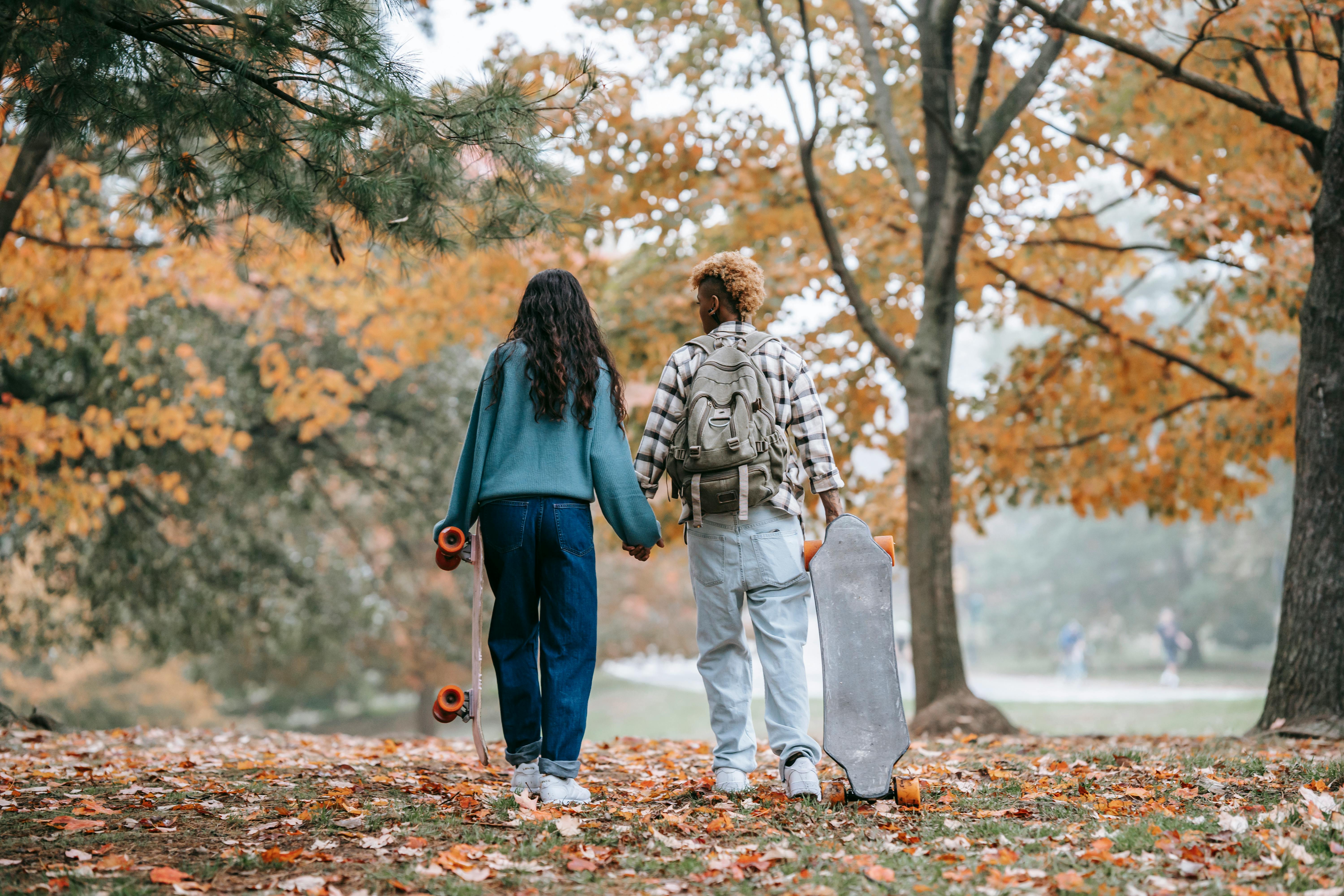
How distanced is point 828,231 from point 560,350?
412cm

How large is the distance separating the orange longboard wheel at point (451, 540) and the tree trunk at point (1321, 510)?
15.2ft

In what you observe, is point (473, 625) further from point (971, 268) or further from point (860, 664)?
point (971, 268)

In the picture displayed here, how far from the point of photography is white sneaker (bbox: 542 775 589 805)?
3908mm

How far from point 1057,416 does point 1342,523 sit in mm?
4307

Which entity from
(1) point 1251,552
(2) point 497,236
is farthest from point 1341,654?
(1) point 1251,552

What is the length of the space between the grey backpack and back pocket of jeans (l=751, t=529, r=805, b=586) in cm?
12

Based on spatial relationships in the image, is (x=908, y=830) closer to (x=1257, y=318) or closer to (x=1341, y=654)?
(x=1341, y=654)

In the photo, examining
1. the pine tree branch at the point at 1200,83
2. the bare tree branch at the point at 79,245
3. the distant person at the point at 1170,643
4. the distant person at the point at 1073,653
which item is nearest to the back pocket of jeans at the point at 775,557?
the pine tree branch at the point at 1200,83

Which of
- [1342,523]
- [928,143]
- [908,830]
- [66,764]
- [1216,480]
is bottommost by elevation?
[66,764]

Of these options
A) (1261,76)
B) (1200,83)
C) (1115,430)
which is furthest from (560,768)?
(1261,76)

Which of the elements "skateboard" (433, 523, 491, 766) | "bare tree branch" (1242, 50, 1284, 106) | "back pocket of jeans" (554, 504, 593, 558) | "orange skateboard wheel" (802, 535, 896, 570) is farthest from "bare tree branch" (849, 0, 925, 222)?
"skateboard" (433, 523, 491, 766)

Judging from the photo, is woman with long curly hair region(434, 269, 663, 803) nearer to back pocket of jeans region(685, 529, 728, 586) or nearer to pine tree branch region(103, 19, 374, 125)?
back pocket of jeans region(685, 529, 728, 586)

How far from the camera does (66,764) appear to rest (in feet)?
17.4

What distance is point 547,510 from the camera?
3920 mm
